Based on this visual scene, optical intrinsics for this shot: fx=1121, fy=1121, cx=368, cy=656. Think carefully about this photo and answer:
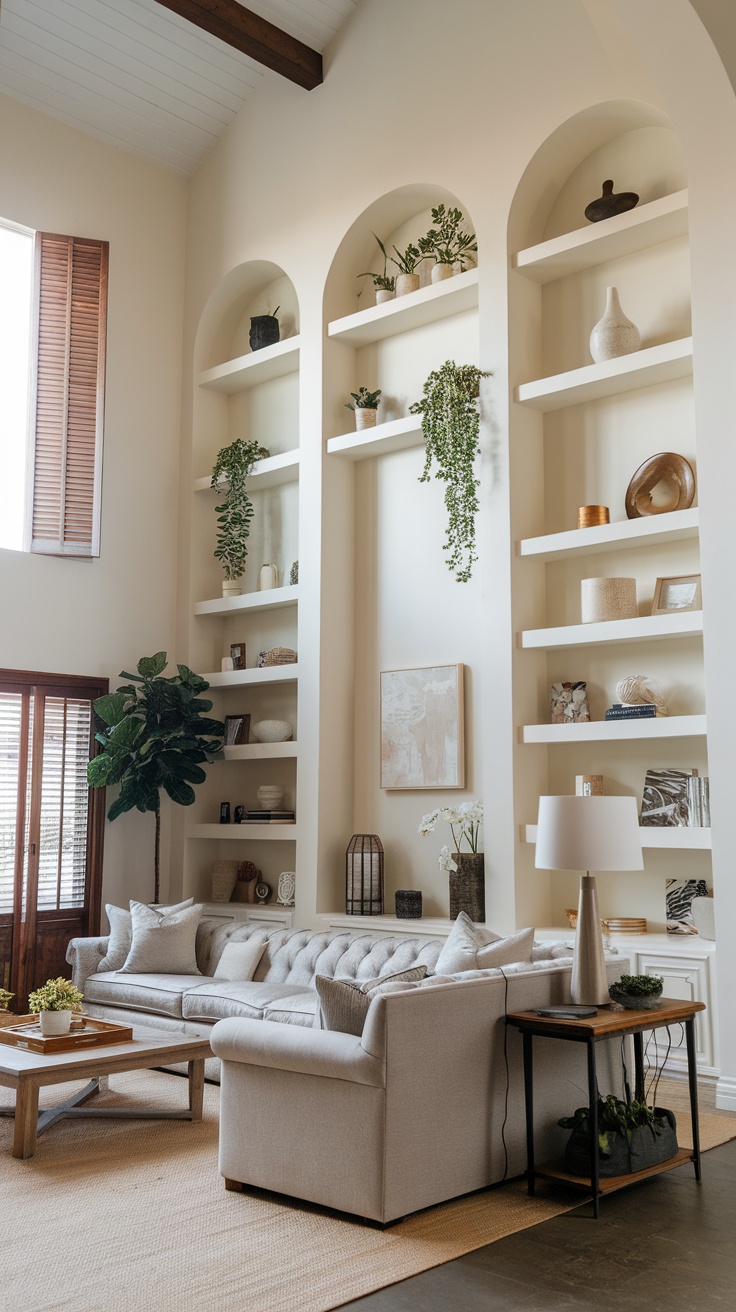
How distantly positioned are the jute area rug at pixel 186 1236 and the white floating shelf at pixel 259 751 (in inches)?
132

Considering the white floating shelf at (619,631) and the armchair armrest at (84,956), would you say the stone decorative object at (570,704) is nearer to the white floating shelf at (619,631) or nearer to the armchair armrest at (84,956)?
the white floating shelf at (619,631)

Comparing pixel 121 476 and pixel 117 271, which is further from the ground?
pixel 117 271

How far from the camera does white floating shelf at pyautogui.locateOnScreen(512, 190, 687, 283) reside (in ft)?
19.5

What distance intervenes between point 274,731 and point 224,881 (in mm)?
1162

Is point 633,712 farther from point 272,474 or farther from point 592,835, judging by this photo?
point 272,474

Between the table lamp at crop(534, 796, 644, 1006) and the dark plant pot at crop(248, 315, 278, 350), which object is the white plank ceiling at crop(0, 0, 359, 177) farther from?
the table lamp at crop(534, 796, 644, 1006)

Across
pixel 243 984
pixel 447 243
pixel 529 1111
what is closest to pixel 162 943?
pixel 243 984

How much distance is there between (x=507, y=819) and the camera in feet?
20.4

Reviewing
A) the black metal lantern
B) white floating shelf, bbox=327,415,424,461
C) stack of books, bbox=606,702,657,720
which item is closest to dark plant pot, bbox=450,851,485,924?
the black metal lantern

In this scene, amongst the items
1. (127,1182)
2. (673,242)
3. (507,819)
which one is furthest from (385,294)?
(127,1182)

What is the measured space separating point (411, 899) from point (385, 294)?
389 centimetres

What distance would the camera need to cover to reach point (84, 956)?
21.4ft

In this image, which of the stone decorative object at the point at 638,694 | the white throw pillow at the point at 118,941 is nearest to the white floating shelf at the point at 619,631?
the stone decorative object at the point at 638,694

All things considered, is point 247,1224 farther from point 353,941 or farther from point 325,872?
point 325,872
